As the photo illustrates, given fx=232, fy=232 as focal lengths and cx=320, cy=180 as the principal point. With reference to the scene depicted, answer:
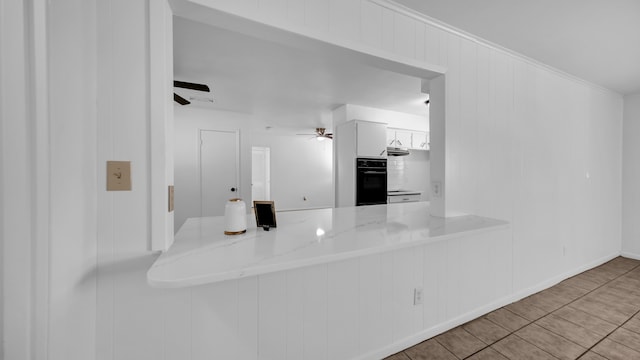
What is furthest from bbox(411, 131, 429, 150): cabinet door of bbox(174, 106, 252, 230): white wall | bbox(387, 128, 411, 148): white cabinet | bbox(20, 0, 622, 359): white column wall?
bbox(174, 106, 252, 230): white wall

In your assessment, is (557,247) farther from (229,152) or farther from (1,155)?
(229,152)

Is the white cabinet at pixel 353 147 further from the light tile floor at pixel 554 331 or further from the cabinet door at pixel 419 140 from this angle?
the light tile floor at pixel 554 331

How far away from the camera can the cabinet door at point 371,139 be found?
3543 mm

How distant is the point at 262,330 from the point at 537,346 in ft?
6.38

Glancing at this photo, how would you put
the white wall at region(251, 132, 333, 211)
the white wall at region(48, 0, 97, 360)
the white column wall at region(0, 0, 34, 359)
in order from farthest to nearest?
the white wall at region(251, 132, 333, 211), the white wall at region(48, 0, 97, 360), the white column wall at region(0, 0, 34, 359)

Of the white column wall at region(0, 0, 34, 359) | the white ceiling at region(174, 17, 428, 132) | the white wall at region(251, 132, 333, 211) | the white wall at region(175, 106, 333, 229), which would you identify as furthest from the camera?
the white wall at region(251, 132, 333, 211)

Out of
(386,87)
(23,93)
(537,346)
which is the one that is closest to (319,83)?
(386,87)

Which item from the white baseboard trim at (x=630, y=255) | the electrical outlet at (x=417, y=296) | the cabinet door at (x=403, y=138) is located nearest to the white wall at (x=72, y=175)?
the electrical outlet at (x=417, y=296)

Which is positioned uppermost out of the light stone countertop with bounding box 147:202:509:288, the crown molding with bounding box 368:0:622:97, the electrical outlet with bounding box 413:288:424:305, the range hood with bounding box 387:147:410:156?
the crown molding with bounding box 368:0:622:97

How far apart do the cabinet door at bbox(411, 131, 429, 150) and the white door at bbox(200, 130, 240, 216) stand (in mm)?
3396

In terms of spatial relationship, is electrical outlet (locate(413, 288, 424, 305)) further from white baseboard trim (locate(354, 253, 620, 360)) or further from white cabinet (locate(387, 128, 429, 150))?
white cabinet (locate(387, 128, 429, 150))

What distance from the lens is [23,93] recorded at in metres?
0.71

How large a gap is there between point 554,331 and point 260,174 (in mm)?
6570

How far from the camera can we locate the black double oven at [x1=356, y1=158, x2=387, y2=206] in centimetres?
350
